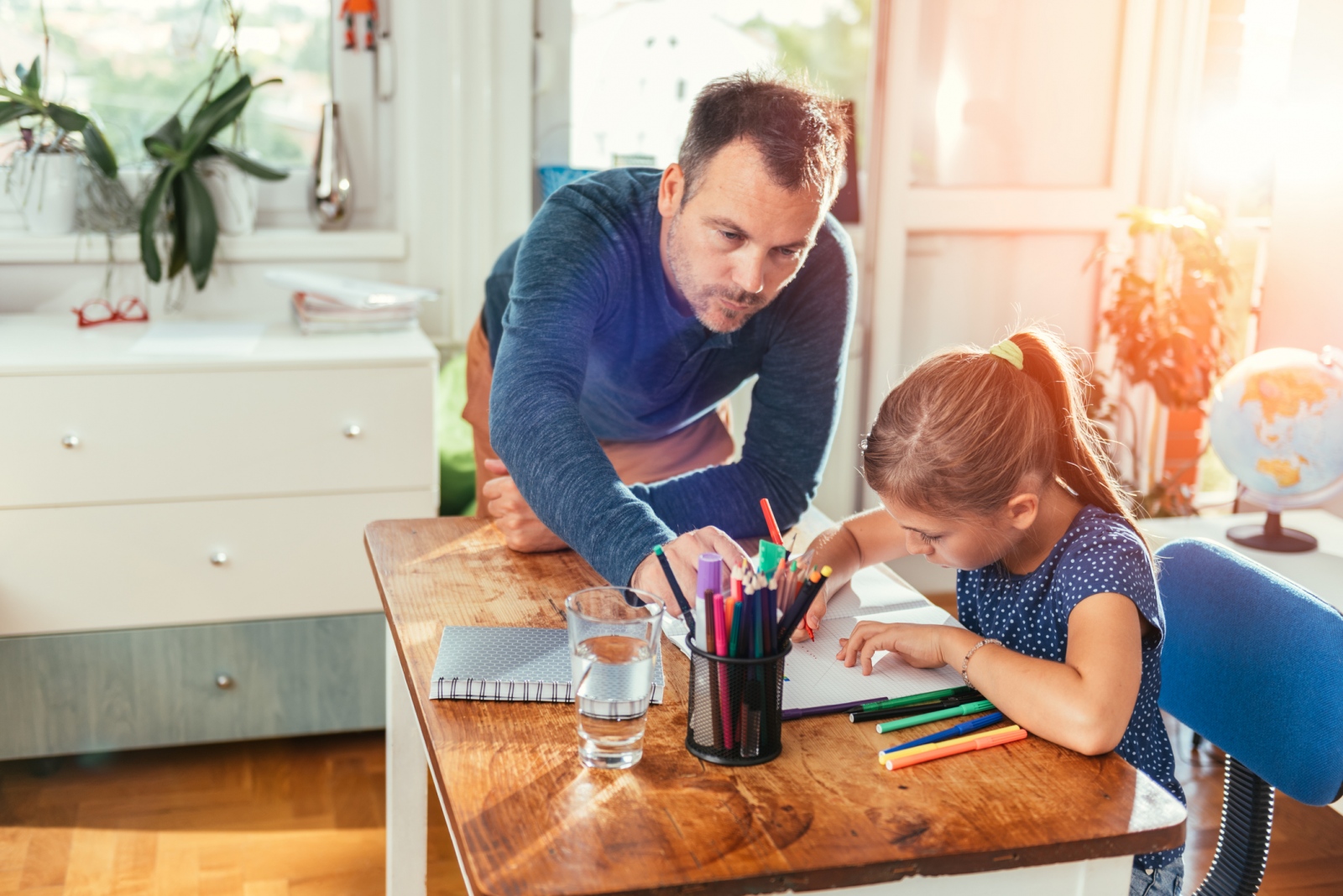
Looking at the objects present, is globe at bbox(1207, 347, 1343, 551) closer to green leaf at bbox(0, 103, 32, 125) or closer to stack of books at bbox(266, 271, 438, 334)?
stack of books at bbox(266, 271, 438, 334)

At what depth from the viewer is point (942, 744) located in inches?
40.6

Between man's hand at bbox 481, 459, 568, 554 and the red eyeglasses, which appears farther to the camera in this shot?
the red eyeglasses

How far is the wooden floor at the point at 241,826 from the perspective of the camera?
2.14 metres

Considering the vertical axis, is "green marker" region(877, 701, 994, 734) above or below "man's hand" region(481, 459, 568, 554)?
below

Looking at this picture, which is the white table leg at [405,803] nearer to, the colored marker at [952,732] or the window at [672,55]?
the colored marker at [952,732]

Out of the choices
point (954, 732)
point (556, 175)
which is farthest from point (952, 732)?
point (556, 175)

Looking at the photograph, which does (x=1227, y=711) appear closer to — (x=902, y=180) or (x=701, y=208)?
(x=701, y=208)

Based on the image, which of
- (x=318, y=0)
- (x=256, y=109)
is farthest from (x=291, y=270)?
(x=318, y=0)

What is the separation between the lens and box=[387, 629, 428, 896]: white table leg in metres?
1.58

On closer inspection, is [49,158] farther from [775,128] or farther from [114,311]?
[775,128]

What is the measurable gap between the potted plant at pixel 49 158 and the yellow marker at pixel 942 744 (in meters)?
2.28

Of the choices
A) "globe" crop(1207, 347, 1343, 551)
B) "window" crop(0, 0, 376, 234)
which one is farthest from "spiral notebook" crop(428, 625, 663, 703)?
"window" crop(0, 0, 376, 234)

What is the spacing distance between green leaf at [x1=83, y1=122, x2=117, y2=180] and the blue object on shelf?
92cm

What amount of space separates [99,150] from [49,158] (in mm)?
114
